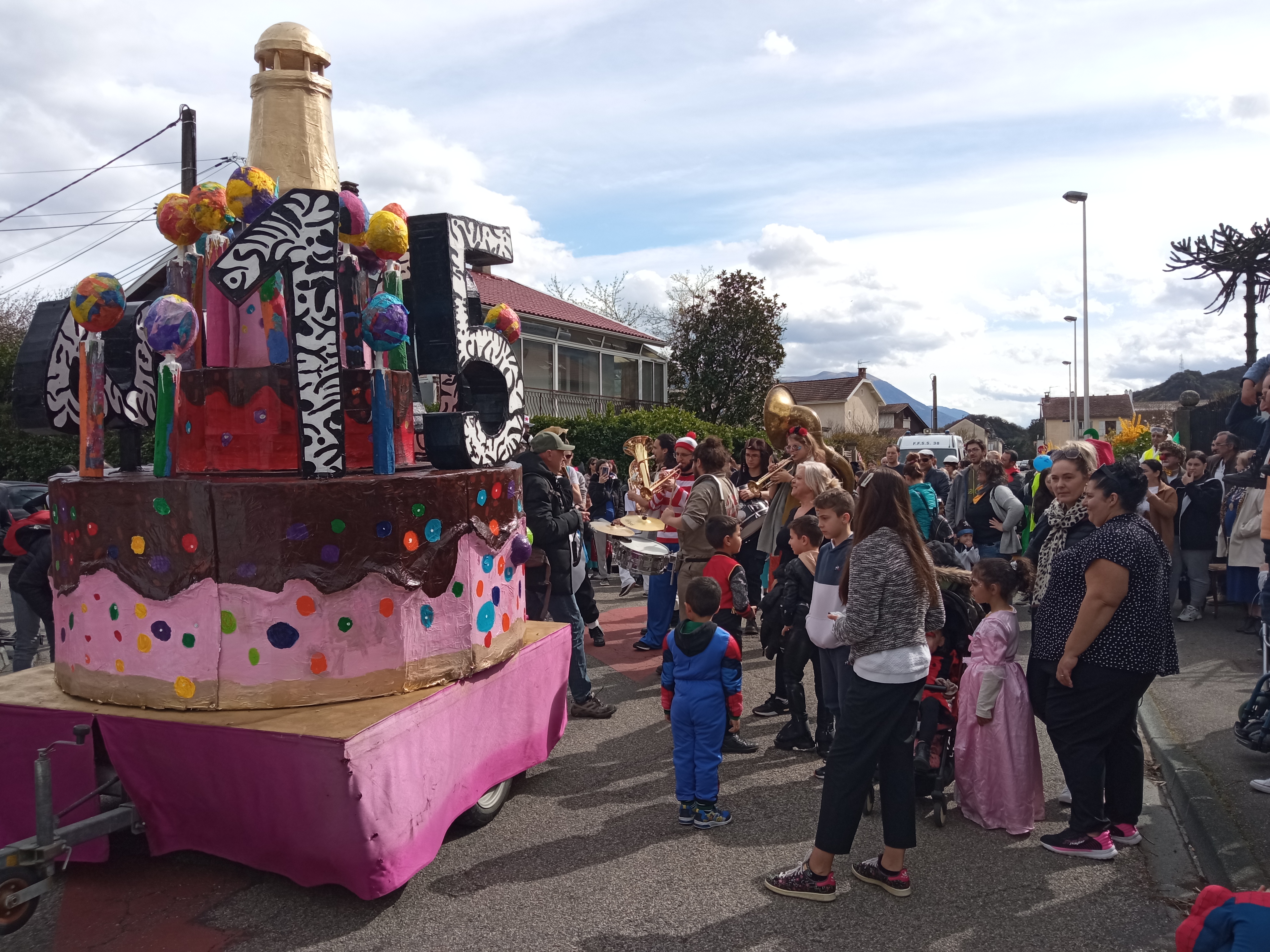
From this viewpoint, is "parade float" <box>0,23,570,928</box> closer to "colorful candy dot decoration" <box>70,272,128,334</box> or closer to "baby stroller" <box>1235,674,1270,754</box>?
"colorful candy dot decoration" <box>70,272,128,334</box>

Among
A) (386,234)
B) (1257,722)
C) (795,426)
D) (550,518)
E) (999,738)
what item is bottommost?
(1257,722)

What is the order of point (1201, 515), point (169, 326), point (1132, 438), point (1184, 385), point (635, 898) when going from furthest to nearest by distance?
point (1184, 385)
point (1132, 438)
point (1201, 515)
point (169, 326)
point (635, 898)

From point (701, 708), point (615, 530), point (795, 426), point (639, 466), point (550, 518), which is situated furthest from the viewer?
point (639, 466)

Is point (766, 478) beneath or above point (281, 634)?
above

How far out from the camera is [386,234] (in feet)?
14.5

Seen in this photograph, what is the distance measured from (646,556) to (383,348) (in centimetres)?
334

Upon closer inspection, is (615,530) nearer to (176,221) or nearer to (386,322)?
(386,322)

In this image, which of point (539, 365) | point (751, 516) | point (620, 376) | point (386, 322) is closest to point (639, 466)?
point (751, 516)

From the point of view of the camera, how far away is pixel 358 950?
3441 mm

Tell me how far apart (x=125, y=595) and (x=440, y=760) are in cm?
157

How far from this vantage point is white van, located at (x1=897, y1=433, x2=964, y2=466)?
74.9 feet

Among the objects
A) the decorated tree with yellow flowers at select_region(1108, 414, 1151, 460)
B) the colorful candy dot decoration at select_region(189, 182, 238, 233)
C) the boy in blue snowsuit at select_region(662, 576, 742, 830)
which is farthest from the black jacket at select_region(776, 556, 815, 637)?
the decorated tree with yellow flowers at select_region(1108, 414, 1151, 460)

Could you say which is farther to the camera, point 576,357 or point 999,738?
point 576,357

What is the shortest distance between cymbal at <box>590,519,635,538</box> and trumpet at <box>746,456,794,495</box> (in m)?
1.23
